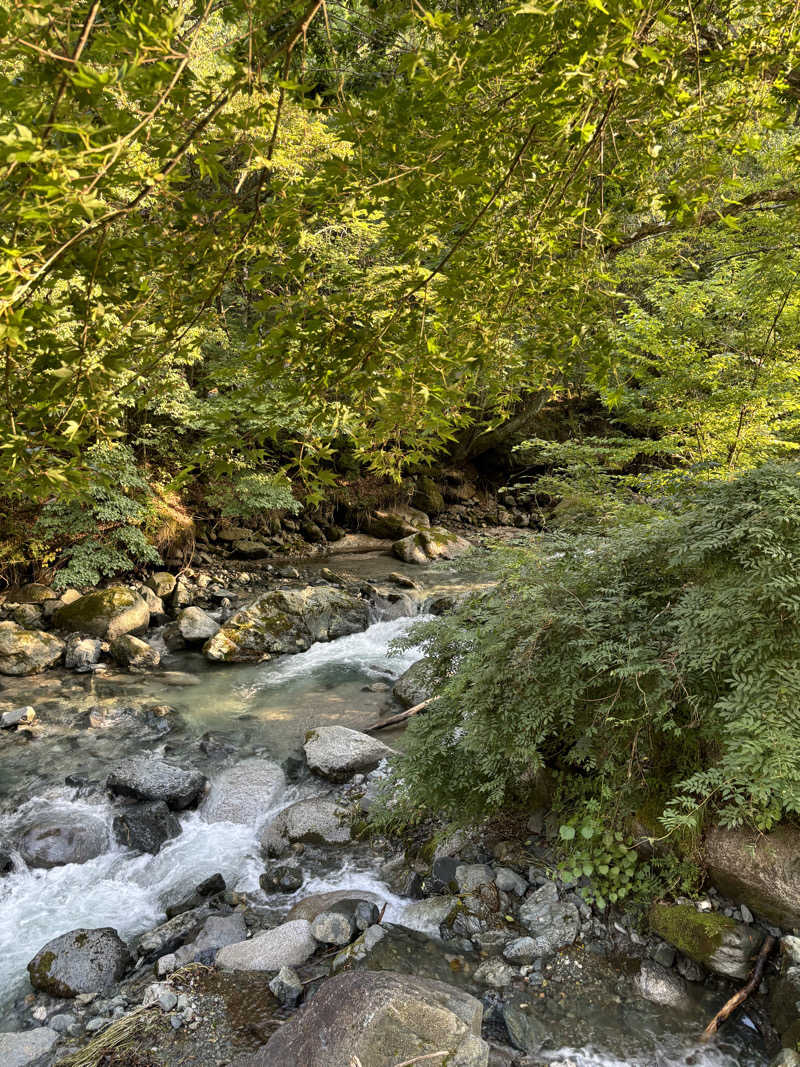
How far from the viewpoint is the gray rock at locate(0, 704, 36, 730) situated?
24.1 feet

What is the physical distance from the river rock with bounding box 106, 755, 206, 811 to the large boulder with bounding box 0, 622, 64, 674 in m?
3.68

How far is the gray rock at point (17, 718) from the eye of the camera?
7336 millimetres

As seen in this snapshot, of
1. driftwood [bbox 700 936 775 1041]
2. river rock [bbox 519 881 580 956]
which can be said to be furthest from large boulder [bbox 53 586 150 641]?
driftwood [bbox 700 936 775 1041]

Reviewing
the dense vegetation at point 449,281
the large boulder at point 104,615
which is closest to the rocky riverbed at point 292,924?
the dense vegetation at point 449,281

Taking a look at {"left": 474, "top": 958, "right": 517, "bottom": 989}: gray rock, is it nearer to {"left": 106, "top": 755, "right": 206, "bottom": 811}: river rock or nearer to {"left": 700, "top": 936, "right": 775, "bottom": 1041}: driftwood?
{"left": 700, "top": 936, "right": 775, "bottom": 1041}: driftwood

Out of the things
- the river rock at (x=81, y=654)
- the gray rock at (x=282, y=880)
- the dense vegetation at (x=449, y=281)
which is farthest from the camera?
the river rock at (x=81, y=654)

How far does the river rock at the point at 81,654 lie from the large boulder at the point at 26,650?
0.16 meters

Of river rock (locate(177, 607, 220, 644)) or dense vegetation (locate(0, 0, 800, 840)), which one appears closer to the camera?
dense vegetation (locate(0, 0, 800, 840))

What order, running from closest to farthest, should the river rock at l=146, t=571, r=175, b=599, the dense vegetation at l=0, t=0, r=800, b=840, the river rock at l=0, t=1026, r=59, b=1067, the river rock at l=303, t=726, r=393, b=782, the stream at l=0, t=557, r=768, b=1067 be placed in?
the dense vegetation at l=0, t=0, r=800, b=840 → the stream at l=0, t=557, r=768, b=1067 → the river rock at l=0, t=1026, r=59, b=1067 → the river rock at l=303, t=726, r=393, b=782 → the river rock at l=146, t=571, r=175, b=599

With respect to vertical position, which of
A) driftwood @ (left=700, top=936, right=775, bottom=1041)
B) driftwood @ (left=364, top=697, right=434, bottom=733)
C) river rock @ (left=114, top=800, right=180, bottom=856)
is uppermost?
driftwood @ (left=700, top=936, right=775, bottom=1041)

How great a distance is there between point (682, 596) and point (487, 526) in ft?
52.9

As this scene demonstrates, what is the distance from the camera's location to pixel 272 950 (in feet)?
12.3

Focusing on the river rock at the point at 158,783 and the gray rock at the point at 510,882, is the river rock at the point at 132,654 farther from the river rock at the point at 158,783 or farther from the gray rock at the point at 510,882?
the gray rock at the point at 510,882

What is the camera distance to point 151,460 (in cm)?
1340
